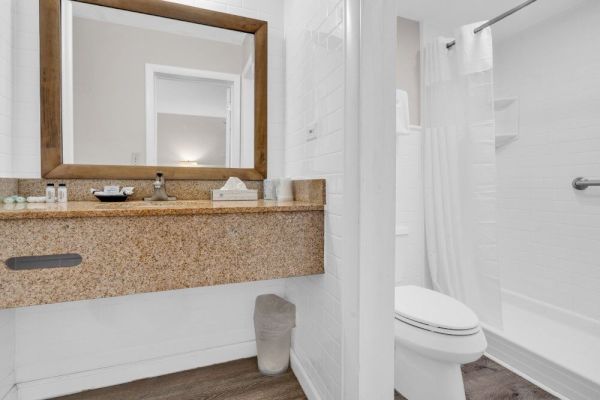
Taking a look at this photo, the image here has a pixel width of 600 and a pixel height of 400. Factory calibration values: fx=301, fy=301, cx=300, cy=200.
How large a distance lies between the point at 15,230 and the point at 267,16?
1514mm

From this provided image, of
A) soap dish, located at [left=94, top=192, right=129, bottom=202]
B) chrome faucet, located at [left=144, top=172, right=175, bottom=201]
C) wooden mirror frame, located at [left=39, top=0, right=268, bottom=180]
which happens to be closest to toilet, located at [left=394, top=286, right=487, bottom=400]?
wooden mirror frame, located at [left=39, top=0, right=268, bottom=180]

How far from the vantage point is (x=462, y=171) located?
192 cm

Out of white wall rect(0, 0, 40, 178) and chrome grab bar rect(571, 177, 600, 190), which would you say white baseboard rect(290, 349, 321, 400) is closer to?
white wall rect(0, 0, 40, 178)

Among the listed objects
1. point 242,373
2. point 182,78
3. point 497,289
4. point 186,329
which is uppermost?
point 182,78

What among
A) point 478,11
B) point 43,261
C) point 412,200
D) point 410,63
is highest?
point 478,11

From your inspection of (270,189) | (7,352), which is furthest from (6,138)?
(270,189)

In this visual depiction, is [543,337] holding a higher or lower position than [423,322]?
lower

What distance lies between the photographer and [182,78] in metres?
1.54

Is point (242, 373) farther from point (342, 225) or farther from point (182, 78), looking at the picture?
point (182, 78)

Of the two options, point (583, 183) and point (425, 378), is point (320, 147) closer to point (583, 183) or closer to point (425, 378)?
point (425, 378)

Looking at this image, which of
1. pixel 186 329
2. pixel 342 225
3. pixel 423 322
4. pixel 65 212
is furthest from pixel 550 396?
pixel 65 212

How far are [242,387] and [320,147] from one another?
1173 mm

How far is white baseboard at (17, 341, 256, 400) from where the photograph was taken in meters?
1.34

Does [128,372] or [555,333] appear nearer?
[128,372]
